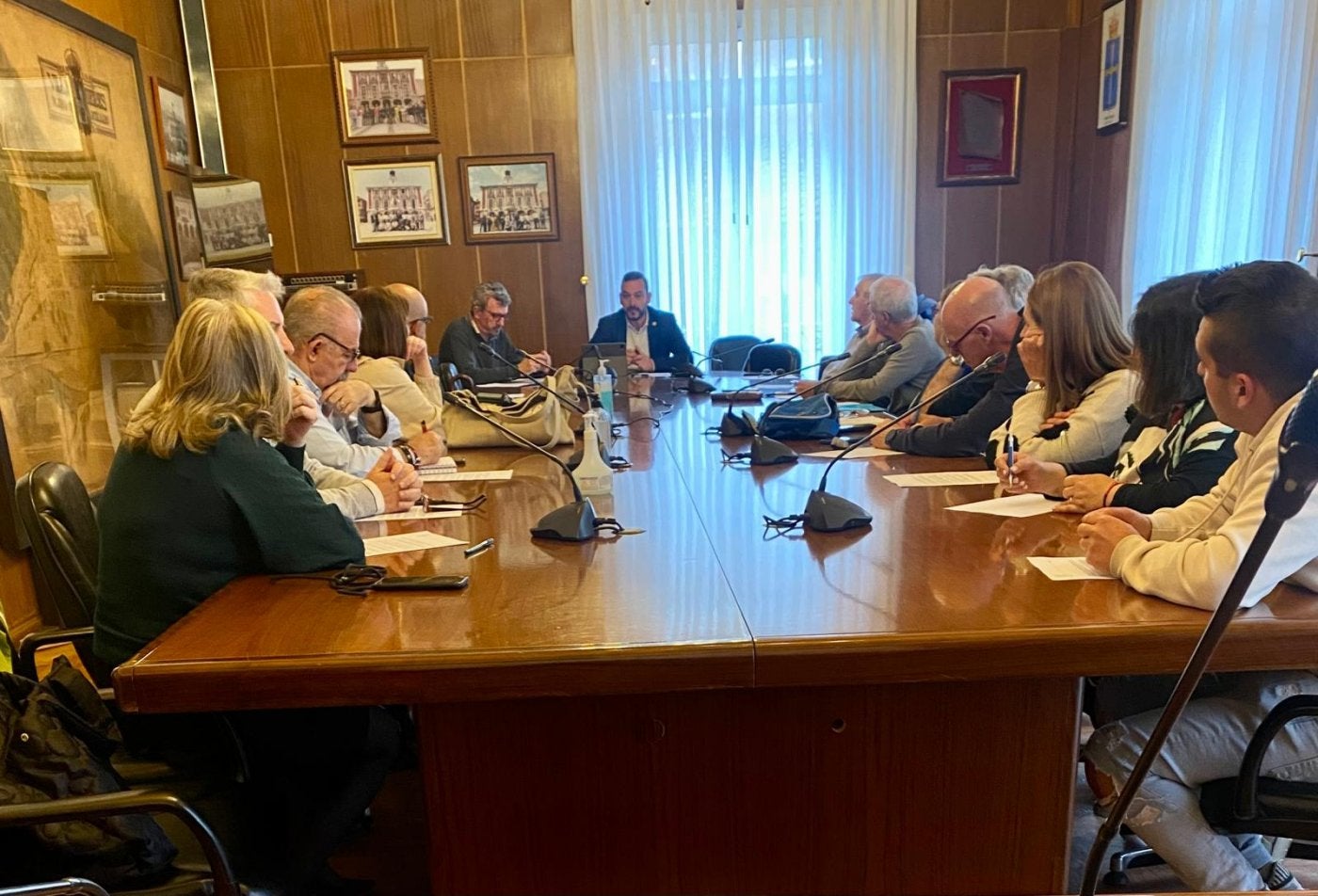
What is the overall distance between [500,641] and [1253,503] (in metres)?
0.99

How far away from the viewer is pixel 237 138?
16.9 feet

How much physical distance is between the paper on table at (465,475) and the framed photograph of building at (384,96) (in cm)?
355

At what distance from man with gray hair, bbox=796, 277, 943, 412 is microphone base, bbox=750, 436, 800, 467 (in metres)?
1.40

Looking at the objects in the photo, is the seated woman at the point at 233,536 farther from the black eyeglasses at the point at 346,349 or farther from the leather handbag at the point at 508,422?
the leather handbag at the point at 508,422

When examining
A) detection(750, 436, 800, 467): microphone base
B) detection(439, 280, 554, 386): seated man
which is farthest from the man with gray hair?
detection(439, 280, 554, 386): seated man

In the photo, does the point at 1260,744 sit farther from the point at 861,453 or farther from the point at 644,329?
the point at 644,329

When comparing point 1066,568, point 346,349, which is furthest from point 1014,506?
point 346,349

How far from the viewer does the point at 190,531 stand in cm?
135

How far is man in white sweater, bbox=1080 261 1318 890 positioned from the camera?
1141mm

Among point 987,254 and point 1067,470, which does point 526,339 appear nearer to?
point 987,254

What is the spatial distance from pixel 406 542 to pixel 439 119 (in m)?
4.19

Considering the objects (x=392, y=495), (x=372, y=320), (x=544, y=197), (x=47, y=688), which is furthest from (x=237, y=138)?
(x=47, y=688)

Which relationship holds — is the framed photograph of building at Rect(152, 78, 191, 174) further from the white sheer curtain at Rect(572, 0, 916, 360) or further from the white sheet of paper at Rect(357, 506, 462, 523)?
the white sheet of paper at Rect(357, 506, 462, 523)

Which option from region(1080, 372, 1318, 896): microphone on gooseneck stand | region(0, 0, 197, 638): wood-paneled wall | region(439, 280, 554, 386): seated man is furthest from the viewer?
region(439, 280, 554, 386): seated man
